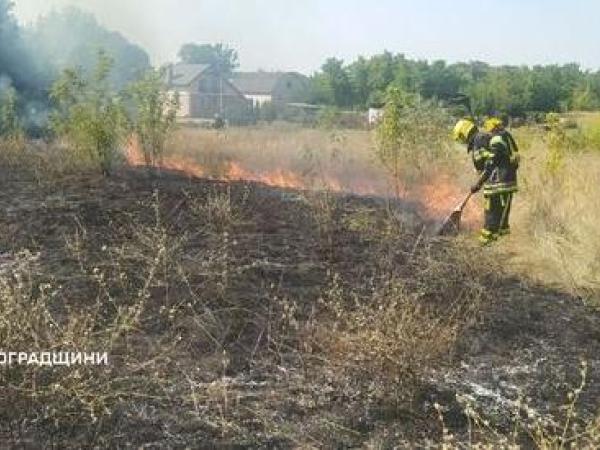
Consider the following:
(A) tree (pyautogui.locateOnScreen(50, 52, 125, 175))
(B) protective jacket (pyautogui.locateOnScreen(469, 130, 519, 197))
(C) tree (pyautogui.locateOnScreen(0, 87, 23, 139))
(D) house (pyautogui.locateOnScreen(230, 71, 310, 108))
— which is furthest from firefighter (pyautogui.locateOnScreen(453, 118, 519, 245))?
(D) house (pyautogui.locateOnScreen(230, 71, 310, 108))

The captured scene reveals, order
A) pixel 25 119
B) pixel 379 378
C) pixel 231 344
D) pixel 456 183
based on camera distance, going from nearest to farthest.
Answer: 1. pixel 379 378
2. pixel 231 344
3. pixel 456 183
4. pixel 25 119

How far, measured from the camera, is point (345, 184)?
12258 millimetres

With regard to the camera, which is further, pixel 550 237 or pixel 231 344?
pixel 550 237

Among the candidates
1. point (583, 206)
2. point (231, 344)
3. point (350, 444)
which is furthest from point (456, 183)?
point (350, 444)

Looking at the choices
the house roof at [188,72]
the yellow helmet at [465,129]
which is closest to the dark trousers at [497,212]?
the yellow helmet at [465,129]

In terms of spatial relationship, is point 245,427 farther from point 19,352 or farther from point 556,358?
point 556,358

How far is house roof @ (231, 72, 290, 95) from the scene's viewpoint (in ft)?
222

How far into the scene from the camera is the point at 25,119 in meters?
19.9

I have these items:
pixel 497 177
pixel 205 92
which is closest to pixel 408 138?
pixel 497 177

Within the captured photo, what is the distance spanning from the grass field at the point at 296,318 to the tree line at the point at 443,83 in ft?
102

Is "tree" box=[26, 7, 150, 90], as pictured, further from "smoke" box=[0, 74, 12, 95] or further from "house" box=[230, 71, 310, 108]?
"house" box=[230, 71, 310, 108]

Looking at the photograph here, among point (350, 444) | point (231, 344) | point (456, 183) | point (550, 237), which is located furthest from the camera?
point (456, 183)

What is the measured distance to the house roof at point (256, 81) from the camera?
67812mm

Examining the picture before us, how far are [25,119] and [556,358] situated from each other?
18198 millimetres
